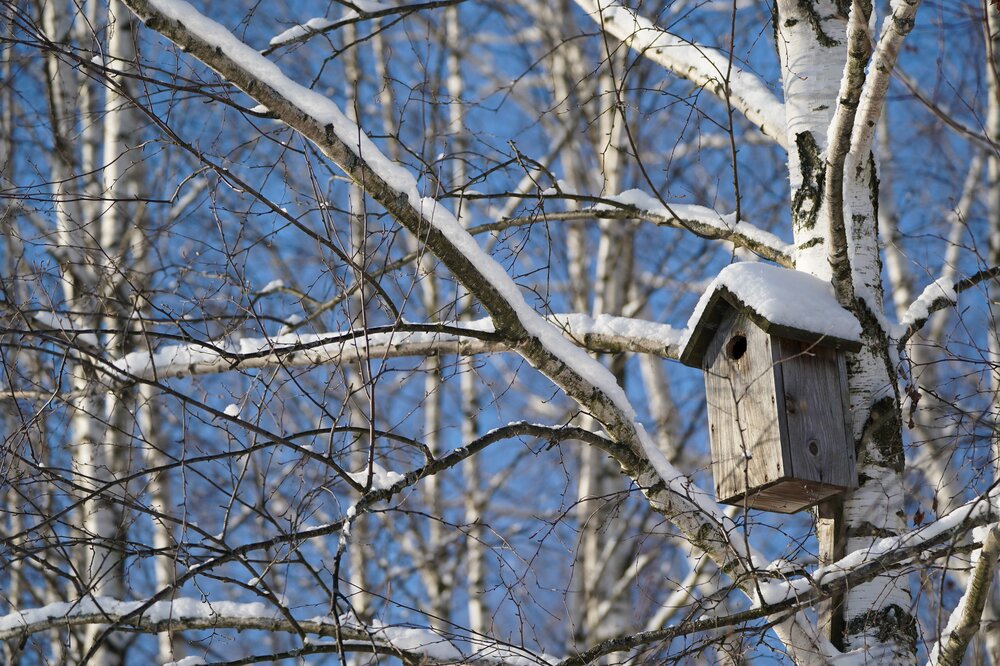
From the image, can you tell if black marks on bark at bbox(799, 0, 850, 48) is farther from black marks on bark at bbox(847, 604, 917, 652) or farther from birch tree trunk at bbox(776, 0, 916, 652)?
black marks on bark at bbox(847, 604, 917, 652)

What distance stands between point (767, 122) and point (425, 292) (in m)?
4.63

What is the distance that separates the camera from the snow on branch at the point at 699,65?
3.48 meters

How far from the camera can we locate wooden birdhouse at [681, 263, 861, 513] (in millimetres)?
2984

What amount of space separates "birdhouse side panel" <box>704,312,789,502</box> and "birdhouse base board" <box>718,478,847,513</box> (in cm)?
2

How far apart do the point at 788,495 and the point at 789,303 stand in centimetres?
54

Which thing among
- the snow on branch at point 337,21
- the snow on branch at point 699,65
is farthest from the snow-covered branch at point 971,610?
the snow on branch at point 337,21

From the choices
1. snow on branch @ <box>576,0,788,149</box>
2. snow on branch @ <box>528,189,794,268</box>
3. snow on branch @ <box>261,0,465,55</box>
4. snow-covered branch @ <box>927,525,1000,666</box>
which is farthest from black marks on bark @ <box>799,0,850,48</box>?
snow-covered branch @ <box>927,525,1000,666</box>

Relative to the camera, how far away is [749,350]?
3.19 metres

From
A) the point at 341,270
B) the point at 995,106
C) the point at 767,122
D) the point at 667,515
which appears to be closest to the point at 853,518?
the point at 667,515

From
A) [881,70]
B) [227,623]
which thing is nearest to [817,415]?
[881,70]

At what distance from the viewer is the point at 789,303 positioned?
3.02 meters

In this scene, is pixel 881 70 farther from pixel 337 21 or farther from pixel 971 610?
pixel 337 21

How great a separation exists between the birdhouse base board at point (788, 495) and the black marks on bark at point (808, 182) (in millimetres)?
771

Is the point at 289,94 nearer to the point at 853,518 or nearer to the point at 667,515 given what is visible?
the point at 667,515
